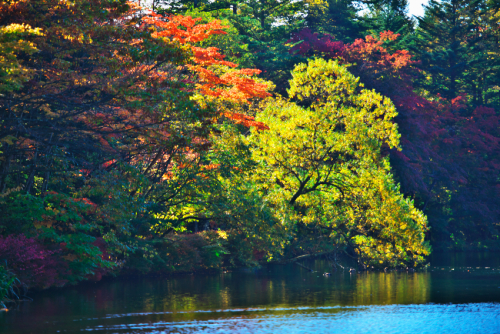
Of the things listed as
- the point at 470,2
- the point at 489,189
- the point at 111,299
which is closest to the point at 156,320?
the point at 111,299

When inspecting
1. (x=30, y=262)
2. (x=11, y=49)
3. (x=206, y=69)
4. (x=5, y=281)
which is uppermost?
(x=206, y=69)

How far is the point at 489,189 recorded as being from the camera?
41906mm

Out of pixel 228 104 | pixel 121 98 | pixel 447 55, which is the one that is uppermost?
pixel 447 55

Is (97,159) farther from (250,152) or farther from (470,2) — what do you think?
(470,2)

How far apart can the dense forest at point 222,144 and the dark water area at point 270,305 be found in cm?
130

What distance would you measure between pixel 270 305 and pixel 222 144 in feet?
29.9

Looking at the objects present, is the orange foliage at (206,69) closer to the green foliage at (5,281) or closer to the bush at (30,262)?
the bush at (30,262)

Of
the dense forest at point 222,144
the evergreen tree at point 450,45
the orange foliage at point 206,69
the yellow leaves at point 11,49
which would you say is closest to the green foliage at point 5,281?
the dense forest at point 222,144

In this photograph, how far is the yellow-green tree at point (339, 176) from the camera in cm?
2422

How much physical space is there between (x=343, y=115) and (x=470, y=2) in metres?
28.9

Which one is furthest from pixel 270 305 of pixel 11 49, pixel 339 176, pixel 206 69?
pixel 206 69

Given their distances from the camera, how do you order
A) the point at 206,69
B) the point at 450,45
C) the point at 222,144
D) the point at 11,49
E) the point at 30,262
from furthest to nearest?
the point at 450,45 → the point at 206,69 → the point at 222,144 → the point at 30,262 → the point at 11,49

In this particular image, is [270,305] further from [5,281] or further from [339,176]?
[339,176]

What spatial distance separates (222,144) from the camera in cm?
2330
